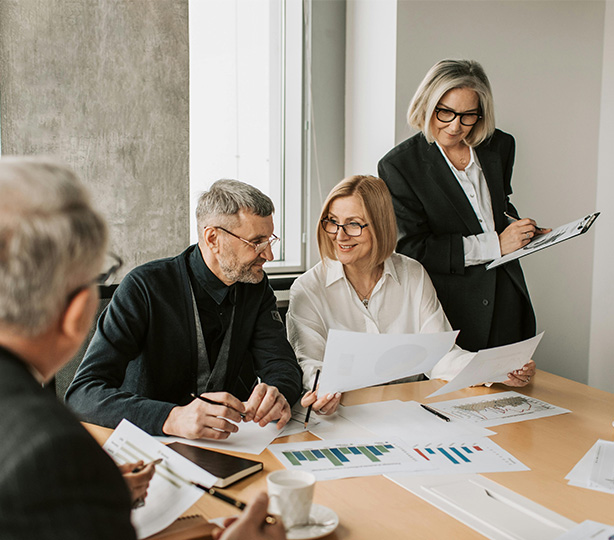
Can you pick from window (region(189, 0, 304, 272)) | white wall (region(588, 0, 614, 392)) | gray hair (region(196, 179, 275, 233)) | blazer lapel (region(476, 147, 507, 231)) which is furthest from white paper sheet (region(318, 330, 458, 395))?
white wall (region(588, 0, 614, 392))

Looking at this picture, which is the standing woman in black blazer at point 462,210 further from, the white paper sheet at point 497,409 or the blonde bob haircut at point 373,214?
the white paper sheet at point 497,409

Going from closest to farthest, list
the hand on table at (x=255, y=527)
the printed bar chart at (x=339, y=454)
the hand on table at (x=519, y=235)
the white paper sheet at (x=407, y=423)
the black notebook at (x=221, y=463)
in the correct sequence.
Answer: the hand on table at (x=255, y=527)
the black notebook at (x=221, y=463)
the printed bar chart at (x=339, y=454)
the white paper sheet at (x=407, y=423)
the hand on table at (x=519, y=235)

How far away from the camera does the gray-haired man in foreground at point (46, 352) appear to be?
1.93 feet

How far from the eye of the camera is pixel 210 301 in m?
1.87

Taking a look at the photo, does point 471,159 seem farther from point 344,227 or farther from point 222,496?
point 222,496

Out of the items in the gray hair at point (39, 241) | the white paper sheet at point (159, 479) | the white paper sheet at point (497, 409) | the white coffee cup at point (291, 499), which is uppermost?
the gray hair at point (39, 241)

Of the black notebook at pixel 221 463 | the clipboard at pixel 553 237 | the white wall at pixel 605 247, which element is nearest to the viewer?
the black notebook at pixel 221 463

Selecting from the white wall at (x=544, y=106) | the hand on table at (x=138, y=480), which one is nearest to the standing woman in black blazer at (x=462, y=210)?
the white wall at (x=544, y=106)

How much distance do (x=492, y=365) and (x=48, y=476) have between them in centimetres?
134

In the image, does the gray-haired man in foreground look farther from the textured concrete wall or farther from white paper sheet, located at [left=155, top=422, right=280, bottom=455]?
the textured concrete wall

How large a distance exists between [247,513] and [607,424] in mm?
1154

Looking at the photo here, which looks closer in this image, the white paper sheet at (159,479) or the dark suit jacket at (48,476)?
the dark suit jacket at (48,476)

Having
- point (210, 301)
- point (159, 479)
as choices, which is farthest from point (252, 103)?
point (159, 479)

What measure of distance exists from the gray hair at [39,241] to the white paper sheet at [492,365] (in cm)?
112
